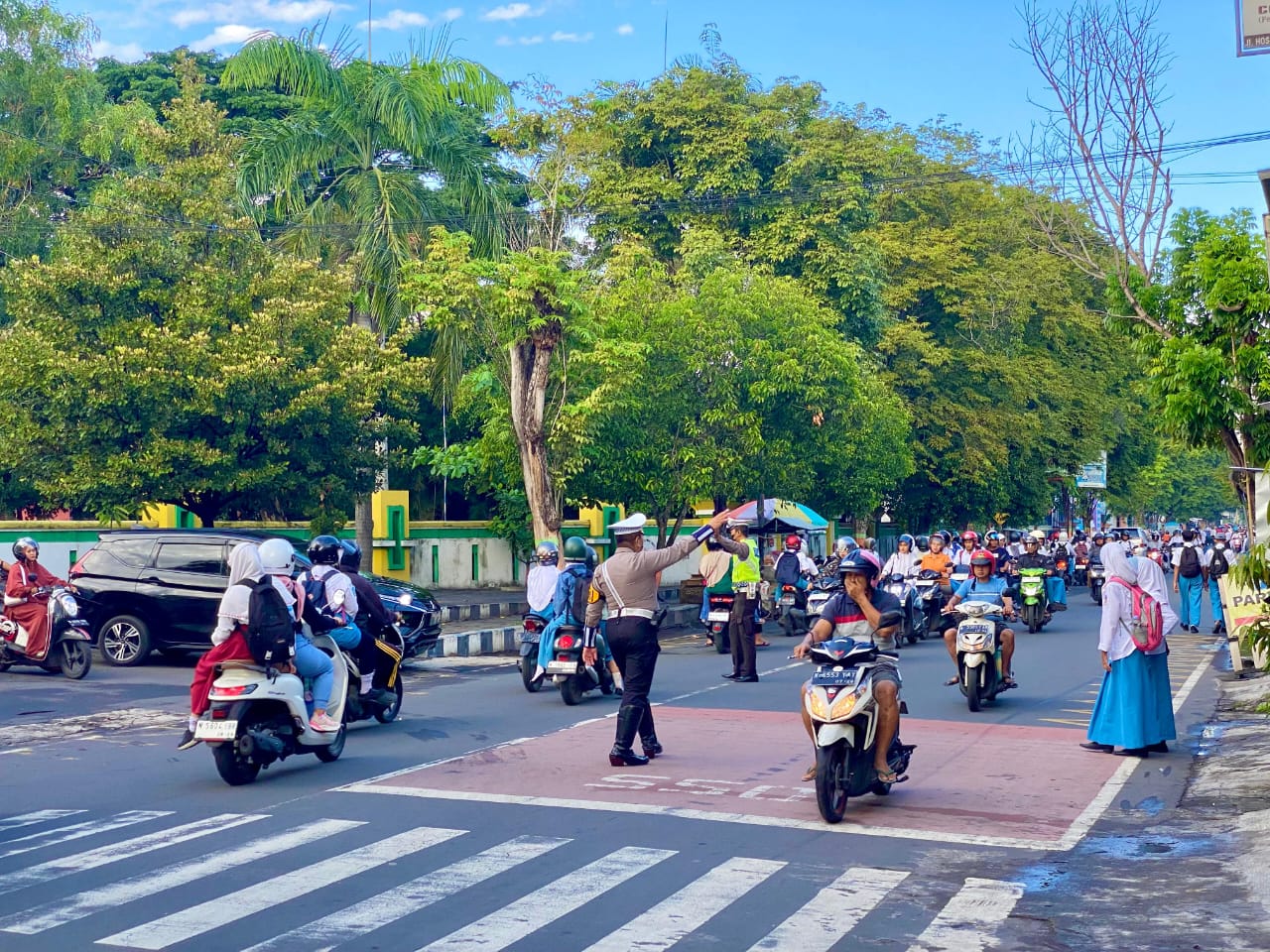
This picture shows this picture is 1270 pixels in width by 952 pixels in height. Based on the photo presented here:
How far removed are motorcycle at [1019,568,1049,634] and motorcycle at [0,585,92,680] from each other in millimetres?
15873

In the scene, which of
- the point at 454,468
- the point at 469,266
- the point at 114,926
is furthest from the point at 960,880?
the point at 454,468

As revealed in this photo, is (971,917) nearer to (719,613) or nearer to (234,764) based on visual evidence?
(234,764)

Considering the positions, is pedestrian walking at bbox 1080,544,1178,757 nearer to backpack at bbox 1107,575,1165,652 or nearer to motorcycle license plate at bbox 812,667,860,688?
backpack at bbox 1107,575,1165,652

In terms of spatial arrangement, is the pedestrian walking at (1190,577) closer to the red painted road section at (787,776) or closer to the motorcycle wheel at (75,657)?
the red painted road section at (787,776)

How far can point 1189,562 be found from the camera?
23.9 meters

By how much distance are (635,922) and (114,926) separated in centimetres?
227

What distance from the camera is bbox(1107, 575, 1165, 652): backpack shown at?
36.8 feet

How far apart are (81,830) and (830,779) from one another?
442 cm

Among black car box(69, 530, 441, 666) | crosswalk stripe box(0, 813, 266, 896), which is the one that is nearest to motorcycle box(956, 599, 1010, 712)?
black car box(69, 530, 441, 666)

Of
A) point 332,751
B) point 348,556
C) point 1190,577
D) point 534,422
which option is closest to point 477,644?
point 534,422

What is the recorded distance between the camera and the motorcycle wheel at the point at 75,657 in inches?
686

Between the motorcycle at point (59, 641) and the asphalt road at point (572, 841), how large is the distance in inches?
128

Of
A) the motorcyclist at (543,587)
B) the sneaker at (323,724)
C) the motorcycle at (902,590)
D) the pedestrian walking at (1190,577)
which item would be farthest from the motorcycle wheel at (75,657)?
the pedestrian walking at (1190,577)

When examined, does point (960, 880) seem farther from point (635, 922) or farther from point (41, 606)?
point (41, 606)
